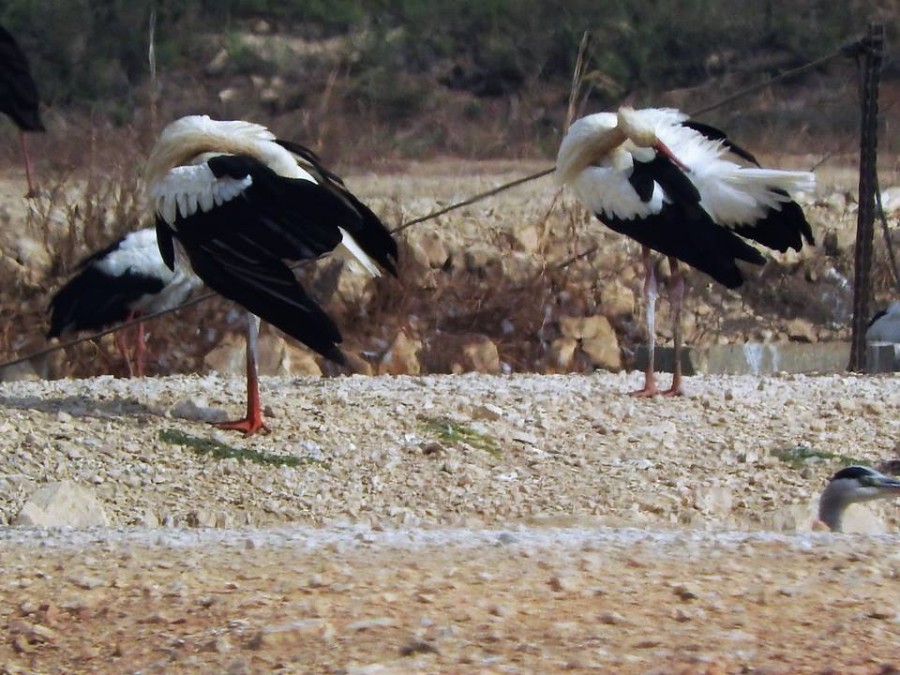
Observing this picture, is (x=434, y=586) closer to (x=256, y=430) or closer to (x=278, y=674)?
(x=278, y=674)

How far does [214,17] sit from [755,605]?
28.9 metres

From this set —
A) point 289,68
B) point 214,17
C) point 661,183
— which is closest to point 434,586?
point 661,183

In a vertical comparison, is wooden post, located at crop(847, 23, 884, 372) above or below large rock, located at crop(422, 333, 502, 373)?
above

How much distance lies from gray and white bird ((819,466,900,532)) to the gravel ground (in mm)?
298

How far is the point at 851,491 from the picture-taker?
23.3 feet

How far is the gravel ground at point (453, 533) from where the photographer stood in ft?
14.4

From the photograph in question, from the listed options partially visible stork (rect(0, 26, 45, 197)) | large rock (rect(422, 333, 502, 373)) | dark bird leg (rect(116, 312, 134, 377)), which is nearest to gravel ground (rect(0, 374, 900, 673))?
partially visible stork (rect(0, 26, 45, 197))

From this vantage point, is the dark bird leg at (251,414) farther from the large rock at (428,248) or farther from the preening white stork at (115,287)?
the large rock at (428,248)

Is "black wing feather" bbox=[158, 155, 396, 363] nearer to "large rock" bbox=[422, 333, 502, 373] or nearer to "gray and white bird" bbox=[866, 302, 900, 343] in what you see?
"large rock" bbox=[422, 333, 502, 373]

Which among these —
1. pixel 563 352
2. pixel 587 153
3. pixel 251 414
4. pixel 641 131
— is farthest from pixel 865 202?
pixel 251 414

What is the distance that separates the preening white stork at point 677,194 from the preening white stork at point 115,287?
290 centimetres

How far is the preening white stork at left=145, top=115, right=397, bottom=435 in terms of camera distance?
27.2 ft

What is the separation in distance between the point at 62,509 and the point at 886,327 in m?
7.85

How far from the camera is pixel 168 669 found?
4.34 metres
